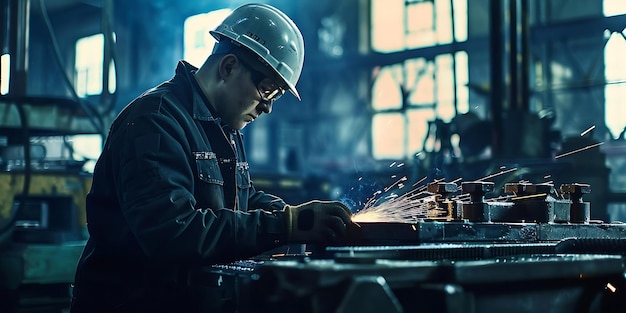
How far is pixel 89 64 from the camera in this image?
14617 millimetres

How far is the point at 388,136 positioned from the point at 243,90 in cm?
1069

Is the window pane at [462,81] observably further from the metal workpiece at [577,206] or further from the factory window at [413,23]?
the metal workpiece at [577,206]

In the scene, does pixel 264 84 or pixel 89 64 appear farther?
pixel 89 64

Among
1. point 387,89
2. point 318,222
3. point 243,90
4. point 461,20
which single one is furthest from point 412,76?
point 318,222

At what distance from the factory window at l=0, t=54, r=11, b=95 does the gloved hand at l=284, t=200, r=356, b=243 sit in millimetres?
2775

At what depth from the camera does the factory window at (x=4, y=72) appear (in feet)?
14.0

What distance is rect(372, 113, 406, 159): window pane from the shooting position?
12898 mm

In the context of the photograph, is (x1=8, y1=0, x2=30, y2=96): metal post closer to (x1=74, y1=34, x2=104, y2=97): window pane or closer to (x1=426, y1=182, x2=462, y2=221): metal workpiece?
(x1=426, y1=182, x2=462, y2=221): metal workpiece

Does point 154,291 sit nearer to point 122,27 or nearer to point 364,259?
point 364,259

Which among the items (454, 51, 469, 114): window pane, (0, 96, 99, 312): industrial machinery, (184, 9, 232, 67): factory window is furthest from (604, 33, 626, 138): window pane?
(0, 96, 99, 312): industrial machinery

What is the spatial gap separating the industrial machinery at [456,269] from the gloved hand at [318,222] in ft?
0.17

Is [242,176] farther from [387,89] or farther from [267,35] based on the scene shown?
[387,89]

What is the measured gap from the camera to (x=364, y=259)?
1.40 metres

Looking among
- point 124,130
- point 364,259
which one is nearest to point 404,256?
point 364,259
